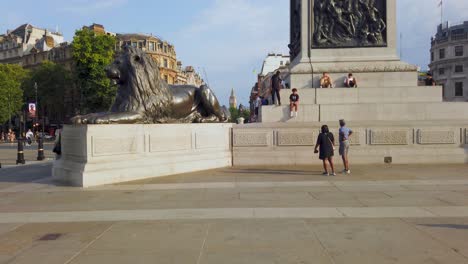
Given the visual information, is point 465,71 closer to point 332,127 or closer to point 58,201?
point 332,127

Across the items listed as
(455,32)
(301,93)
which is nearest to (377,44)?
(301,93)

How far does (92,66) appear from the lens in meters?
45.3

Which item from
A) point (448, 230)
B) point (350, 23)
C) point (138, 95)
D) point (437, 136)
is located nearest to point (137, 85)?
point (138, 95)

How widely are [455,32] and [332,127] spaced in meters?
88.9

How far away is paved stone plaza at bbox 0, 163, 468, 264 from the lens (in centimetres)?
Answer: 419

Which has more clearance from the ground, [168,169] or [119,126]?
[119,126]

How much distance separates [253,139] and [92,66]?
1500 inches

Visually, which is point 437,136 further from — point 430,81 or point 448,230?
point 448,230

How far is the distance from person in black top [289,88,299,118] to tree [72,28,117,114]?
3651 cm

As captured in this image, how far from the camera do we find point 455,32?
276ft

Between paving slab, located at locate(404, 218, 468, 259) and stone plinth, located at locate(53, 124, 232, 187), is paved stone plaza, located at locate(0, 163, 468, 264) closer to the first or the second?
paving slab, located at locate(404, 218, 468, 259)

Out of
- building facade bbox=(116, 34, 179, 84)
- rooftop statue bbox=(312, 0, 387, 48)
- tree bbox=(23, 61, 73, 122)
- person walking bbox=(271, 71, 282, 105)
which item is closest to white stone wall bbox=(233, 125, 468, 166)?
person walking bbox=(271, 71, 282, 105)

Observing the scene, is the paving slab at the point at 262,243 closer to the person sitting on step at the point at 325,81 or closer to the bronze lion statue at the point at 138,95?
the bronze lion statue at the point at 138,95

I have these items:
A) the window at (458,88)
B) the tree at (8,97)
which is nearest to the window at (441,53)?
the window at (458,88)
